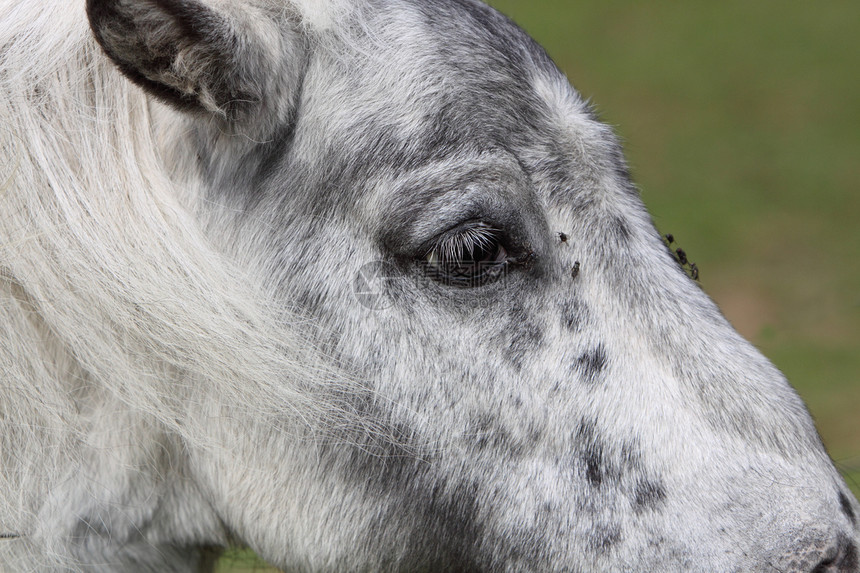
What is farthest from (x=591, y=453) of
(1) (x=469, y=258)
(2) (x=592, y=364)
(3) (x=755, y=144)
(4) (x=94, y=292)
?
(3) (x=755, y=144)

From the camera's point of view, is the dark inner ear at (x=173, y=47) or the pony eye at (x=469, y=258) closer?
the dark inner ear at (x=173, y=47)

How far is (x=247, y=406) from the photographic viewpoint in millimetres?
1729

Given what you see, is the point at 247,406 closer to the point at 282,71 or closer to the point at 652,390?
the point at 282,71

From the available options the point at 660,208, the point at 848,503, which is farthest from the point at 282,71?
the point at 660,208

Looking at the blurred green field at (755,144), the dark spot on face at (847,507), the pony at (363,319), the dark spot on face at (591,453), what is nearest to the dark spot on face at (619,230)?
the pony at (363,319)

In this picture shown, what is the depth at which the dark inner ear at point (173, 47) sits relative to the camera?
4.80ft

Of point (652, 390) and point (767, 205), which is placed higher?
point (767, 205)

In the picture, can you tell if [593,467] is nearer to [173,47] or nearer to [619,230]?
[619,230]

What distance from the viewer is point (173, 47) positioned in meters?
1.53

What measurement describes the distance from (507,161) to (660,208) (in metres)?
7.56

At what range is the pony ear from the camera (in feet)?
4.83

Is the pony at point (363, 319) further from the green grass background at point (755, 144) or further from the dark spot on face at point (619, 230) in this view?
the green grass background at point (755, 144)

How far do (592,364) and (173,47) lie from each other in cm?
94

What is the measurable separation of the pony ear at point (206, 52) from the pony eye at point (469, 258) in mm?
A: 417
